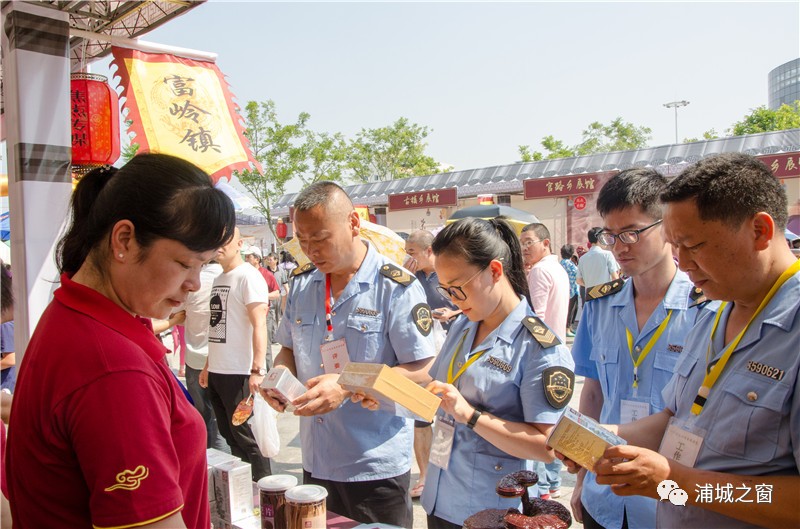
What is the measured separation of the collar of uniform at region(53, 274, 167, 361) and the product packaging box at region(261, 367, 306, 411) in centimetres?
84

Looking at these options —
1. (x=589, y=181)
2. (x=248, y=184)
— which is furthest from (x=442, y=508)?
(x=248, y=184)

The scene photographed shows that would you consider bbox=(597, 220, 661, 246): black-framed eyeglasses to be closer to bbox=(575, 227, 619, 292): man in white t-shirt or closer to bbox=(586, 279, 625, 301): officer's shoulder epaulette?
bbox=(586, 279, 625, 301): officer's shoulder epaulette

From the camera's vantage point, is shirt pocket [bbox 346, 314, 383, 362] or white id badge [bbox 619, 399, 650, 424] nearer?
white id badge [bbox 619, 399, 650, 424]

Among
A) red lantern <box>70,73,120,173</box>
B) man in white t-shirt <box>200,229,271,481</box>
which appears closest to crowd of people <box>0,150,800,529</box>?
red lantern <box>70,73,120,173</box>

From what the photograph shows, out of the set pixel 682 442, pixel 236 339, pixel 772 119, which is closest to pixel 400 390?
pixel 682 442

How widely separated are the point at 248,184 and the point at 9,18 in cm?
1881

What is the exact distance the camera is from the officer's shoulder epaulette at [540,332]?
6.17 feet

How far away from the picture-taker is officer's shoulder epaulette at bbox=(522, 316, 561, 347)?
188 cm

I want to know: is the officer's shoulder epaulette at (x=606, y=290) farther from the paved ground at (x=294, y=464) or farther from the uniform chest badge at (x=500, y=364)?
the paved ground at (x=294, y=464)

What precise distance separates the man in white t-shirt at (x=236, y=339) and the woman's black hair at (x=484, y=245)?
2095 mm

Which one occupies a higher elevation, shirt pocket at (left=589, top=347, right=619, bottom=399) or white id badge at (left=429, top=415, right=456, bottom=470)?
shirt pocket at (left=589, top=347, right=619, bottom=399)

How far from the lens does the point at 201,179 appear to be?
3.83 feet

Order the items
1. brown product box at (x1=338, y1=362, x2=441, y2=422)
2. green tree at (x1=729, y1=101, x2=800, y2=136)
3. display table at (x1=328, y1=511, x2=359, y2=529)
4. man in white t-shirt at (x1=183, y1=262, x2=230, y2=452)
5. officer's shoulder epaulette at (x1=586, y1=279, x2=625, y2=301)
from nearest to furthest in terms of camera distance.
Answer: brown product box at (x1=338, y1=362, x2=441, y2=422), display table at (x1=328, y1=511, x2=359, y2=529), officer's shoulder epaulette at (x1=586, y1=279, x2=625, y2=301), man in white t-shirt at (x1=183, y1=262, x2=230, y2=452), green tree at (x1=729, y1=101, x2=800, y2=136)

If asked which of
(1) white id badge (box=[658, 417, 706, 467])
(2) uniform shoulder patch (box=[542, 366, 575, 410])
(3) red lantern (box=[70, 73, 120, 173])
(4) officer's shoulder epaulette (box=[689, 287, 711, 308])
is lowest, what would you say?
(1) white id badge (box=[658, 417, 706, 467])
